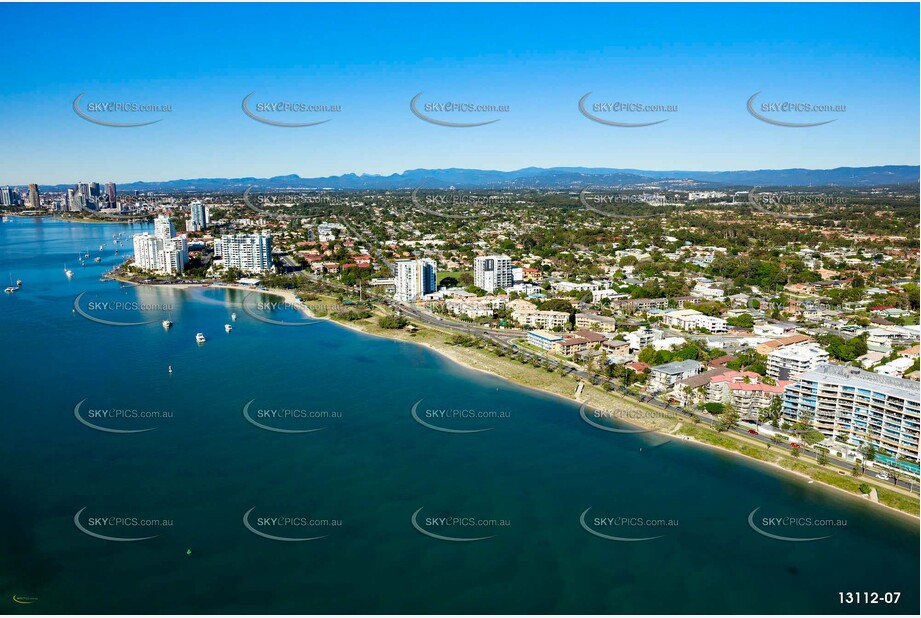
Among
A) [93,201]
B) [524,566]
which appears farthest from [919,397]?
[93,201]

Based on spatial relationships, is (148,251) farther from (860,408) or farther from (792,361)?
(860,408)

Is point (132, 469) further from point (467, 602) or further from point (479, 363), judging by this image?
point (479, 363)

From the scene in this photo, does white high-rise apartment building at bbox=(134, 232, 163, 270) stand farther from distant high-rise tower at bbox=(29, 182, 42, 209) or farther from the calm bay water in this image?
distant high-rise tower at bbox=(29, 182, 42, 209)

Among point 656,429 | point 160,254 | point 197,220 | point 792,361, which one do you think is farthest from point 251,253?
point 792,361

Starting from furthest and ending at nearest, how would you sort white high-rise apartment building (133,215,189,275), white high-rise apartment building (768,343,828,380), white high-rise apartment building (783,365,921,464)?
white high-rise apartment building (133,215,189,275), white high-rise apartment building (768,343,828,380), white high-rise apartment building (783,365,921,464)

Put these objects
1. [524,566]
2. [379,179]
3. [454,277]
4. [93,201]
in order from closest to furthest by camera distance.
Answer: [524,566] → [454,277] → [93,201] → [379,179]

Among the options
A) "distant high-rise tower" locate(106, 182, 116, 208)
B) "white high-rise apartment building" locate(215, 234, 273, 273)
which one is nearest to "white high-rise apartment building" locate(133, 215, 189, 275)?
"white high-rise apartment building" locate(215, 234, 273, 273)
